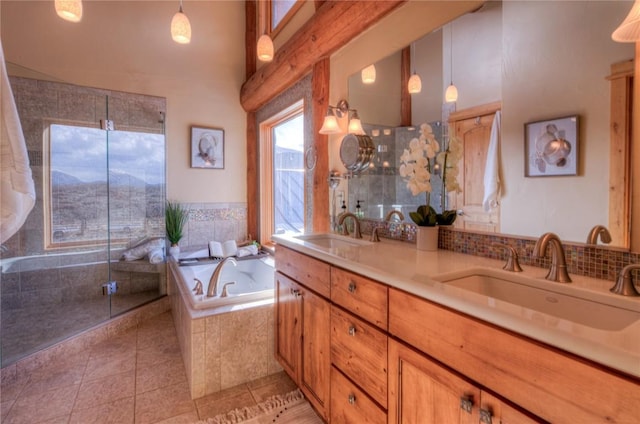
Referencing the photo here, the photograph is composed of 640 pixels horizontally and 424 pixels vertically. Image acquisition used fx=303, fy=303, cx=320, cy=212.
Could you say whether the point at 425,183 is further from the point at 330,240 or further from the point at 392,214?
the point at 330,240

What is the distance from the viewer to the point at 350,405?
131cm

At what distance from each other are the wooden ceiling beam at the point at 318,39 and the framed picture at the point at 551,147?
106 cm

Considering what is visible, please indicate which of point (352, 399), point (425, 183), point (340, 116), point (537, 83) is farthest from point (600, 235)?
Result: point (340, 116)

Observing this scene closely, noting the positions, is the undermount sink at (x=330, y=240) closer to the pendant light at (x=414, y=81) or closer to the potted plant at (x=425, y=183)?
the potted plant at (x=425, y=183)

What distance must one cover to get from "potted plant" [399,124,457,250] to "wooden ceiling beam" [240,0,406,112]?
0.81 m

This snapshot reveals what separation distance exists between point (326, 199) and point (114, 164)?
2.38 m

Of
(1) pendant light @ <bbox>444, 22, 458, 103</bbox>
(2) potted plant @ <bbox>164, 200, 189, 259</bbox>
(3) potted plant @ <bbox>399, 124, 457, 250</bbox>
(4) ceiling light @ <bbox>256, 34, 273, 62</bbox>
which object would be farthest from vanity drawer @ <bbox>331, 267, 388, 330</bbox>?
(2) potted plant @ <bbox>164, 200, 189, 259</bbox>

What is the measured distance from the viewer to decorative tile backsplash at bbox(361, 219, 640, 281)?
3.20 feet

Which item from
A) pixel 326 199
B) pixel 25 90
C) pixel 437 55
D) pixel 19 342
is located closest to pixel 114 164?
pixel 25 90

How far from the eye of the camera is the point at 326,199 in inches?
96.3

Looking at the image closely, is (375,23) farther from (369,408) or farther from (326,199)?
(369,408)

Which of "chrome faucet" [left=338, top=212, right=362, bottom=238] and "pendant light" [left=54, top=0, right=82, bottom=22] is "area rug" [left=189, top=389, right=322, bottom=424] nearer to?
"chrome faucet" [left=338, top=212, right=362, bottom=238]

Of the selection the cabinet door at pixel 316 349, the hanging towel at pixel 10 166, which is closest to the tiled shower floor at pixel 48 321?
the hanging towel at pixel 10 166

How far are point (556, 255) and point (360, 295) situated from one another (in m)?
0.68
